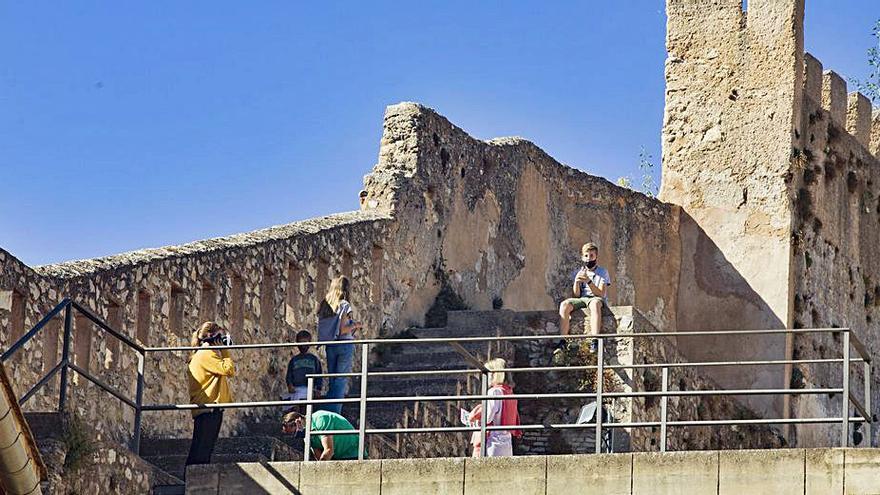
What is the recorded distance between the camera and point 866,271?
98.0ft

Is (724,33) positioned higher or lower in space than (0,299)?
higher

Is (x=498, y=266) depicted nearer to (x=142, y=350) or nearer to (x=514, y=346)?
(x=514, y=346)

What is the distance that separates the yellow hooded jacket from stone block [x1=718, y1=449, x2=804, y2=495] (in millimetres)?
3673

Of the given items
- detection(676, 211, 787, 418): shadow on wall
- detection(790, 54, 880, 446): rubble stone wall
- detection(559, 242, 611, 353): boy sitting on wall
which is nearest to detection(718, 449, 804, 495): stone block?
detection(559, 242, 611, 353): boy sitting on wall

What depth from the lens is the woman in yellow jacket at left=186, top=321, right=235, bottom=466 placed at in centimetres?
1669

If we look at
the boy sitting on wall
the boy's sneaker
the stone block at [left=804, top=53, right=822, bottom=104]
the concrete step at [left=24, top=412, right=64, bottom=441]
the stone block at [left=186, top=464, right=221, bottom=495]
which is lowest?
the stone block at [left=186, top=464, right=221, bottom=495]

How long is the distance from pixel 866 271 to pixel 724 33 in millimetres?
3961

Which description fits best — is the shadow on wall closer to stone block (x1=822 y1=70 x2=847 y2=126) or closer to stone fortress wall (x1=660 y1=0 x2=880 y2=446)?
stone fortress wall (x1=660 y1=0 x2=880 y2=446)

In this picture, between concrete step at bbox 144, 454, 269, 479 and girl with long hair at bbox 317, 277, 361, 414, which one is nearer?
concrete step at bbox 144, 454, 269, 479

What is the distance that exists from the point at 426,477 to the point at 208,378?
1.92 meters

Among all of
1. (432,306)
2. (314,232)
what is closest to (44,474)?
(314,232)

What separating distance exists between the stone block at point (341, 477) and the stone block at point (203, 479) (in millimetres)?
596

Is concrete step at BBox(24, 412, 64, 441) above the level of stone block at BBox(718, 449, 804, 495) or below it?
above

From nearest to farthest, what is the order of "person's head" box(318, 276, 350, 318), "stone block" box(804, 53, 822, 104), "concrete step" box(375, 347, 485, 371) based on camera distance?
1. "person's head" box(318, 276, 350, 318)
2. "concrete step" box(375, 347, 485, 371)
3. "stone block" box(804, 53, 822, 104)
